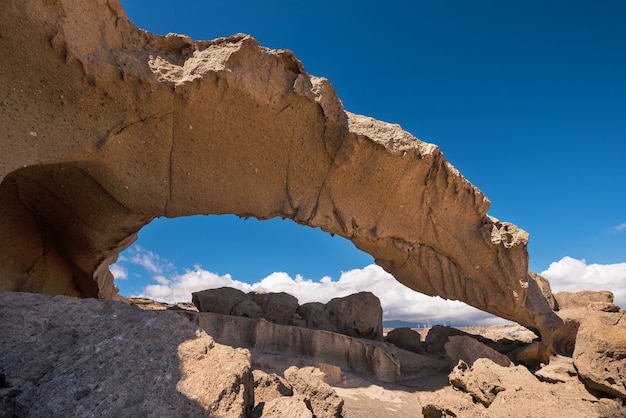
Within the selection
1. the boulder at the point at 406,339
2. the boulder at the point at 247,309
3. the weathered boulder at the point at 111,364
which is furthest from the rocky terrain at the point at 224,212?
the boulder at the point at 406,339

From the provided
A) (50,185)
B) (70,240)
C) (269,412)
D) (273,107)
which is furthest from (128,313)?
(70,240)

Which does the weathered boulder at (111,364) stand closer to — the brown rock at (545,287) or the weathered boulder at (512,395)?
the weathered boulder at (512,395)

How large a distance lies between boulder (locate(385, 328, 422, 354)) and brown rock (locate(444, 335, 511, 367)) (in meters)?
1.91

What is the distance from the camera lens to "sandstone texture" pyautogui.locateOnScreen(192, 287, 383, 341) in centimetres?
828

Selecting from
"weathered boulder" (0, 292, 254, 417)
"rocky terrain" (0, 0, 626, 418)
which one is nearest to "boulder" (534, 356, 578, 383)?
"rocky terrain" (0, 0, 626, 418)

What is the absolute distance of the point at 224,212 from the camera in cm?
675

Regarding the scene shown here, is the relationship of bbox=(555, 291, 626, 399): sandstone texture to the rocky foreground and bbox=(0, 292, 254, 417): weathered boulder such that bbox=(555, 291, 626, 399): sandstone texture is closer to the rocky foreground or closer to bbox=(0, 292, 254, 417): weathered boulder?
the rocky foreground

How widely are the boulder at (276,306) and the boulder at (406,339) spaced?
3.30 m

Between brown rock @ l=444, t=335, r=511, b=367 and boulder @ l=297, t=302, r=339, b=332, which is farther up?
boulder @ l=297, t=302, r=339, b=332

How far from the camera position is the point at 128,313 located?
2.78 m

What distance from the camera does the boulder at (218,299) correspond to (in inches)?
324

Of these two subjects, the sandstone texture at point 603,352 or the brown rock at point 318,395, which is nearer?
the brown rock at point 318,395

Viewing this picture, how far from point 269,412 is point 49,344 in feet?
4.83

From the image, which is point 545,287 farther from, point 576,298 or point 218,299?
point 218,299
